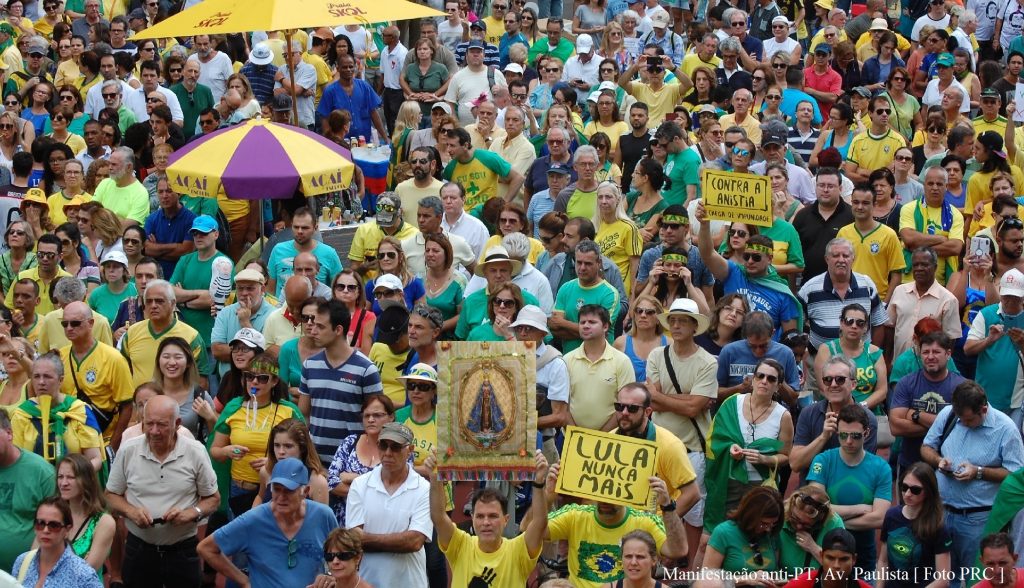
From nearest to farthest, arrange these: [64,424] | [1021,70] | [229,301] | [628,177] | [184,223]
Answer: [64,424], [229,301], [184,223], [628,177], [1021,70]

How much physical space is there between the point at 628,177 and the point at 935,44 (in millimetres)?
5239

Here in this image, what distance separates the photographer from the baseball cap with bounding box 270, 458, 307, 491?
9.20 m

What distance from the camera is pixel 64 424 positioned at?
34.1 ft

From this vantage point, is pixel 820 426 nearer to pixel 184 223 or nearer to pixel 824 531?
pixel 824 531

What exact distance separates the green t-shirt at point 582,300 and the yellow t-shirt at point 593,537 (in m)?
3.01

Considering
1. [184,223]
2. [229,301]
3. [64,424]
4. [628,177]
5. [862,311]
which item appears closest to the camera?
[64,424]

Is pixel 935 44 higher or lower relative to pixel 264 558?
higher

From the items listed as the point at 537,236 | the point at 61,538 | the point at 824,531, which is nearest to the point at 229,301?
the point at 537,236

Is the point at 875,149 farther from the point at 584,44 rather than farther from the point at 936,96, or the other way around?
the point at 584,44

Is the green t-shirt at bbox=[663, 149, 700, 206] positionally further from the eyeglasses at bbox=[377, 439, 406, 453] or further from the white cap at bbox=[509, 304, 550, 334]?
the eyeglasses at bbox=[377, 439, 406, 453]

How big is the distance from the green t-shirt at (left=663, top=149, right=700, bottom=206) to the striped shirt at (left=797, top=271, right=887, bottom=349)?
2.66 meters

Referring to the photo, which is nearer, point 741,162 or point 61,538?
point 61,538

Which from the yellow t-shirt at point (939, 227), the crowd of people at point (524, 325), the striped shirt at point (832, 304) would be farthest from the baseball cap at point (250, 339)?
the yellow t-shirt at point (939, 227)

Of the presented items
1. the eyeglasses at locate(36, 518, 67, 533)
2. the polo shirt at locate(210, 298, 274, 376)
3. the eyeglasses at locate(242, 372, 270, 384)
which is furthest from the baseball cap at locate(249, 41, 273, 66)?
the eyeglasses at locate(36, 518, 67, 533)
